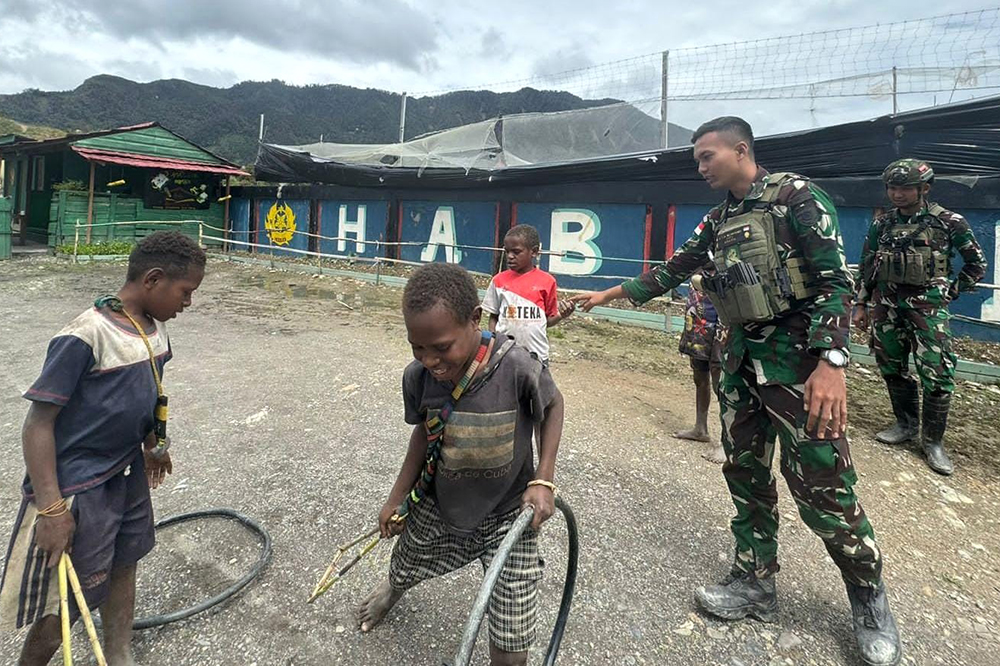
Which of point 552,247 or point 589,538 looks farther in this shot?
point 552,247

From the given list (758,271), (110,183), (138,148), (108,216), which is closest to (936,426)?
(758,271)

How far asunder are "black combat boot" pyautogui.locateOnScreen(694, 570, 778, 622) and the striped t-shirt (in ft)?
7.17

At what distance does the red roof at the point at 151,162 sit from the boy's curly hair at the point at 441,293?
670 inches

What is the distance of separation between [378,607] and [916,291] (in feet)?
13.1

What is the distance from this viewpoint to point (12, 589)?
1.59 metres

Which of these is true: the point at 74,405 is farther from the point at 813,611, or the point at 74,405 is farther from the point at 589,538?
the point at 813,611

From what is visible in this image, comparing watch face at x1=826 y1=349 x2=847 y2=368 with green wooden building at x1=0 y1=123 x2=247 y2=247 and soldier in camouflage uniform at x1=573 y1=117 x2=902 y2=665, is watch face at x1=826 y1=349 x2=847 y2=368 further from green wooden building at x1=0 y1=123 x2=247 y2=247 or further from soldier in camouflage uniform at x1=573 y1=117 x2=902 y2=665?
green wooden building at x1=0 y1=123 x2=247 y2=247

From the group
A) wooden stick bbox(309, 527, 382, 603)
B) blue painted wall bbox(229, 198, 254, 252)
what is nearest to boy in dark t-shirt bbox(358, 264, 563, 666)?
wooden stick bbox(309, 527, 382, 603)

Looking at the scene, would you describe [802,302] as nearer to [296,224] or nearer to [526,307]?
[526,307]

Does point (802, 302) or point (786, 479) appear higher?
point (802, 302)

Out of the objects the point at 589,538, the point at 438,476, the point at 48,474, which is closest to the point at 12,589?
the point at 48,474

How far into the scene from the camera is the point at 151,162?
634 inches

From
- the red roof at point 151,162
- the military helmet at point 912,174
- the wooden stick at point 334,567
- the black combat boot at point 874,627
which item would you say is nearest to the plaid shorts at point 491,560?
the wooden stick at point 334,567

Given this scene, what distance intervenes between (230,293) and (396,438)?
761 centimetres
